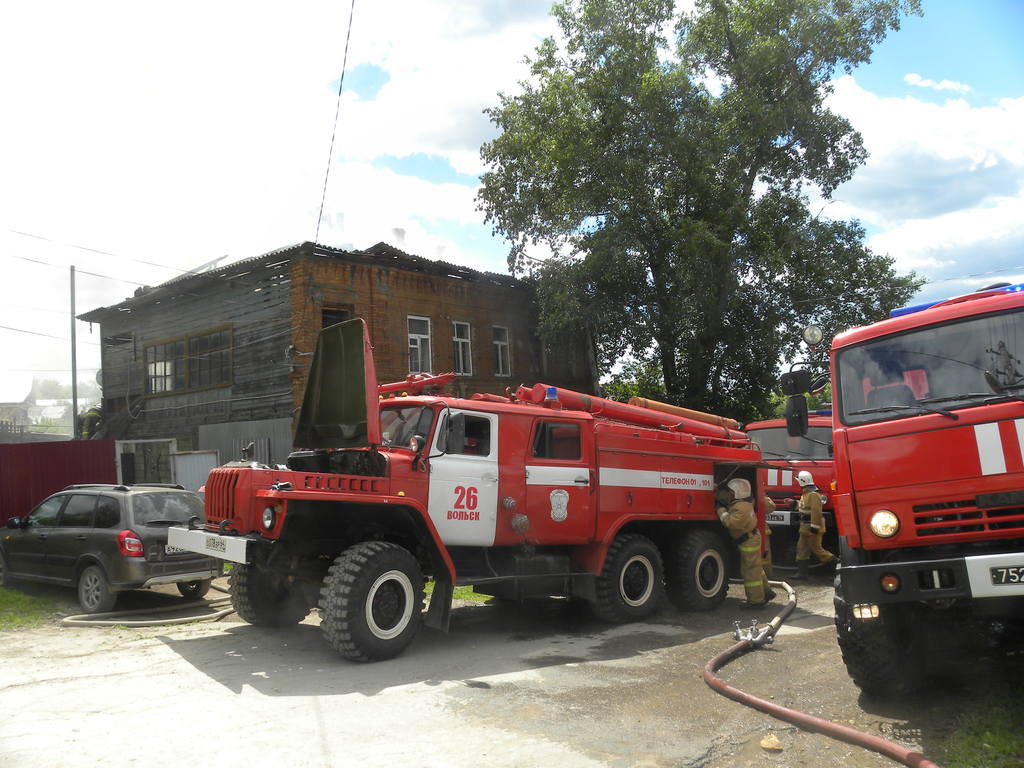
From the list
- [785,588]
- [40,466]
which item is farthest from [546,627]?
[40,466]

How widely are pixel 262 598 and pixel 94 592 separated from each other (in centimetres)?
254

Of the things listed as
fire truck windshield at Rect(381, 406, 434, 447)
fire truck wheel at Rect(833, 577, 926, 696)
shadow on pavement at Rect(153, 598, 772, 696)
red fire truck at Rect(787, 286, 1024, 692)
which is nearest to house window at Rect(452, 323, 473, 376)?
shadow on pavement at Rect(153, 598, 772, 696)

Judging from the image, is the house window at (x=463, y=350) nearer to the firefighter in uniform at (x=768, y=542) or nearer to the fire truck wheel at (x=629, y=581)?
A: the firefighter in uniform at (x=768, y=542)

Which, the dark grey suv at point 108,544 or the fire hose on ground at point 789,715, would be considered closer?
the fire hose on ground at point 789,715

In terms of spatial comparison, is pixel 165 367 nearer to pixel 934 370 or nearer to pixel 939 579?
pixel 934 370

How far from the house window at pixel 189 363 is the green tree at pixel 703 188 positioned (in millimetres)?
9082

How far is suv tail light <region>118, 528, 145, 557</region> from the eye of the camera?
352 inches

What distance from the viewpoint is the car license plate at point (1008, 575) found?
14.3ft

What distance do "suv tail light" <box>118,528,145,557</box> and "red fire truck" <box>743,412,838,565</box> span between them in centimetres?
847

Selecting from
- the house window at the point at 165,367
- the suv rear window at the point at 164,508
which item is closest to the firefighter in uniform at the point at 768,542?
the suv rear window at the point at 164,508

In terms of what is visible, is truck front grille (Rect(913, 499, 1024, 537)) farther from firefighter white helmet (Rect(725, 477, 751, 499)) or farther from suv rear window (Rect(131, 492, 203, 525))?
suv rear window (Rect(131, 492, 203, 525))

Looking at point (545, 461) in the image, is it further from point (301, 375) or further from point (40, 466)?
point (301, 375)

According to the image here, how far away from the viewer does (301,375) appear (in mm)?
19531

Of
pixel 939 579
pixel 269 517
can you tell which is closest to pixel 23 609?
pixel 269 517
